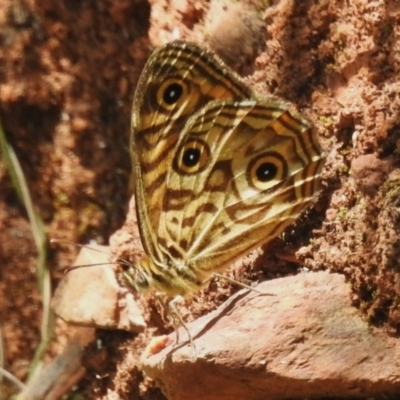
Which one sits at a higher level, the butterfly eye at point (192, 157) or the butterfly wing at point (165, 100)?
the butterfly wing at point (165, 100)

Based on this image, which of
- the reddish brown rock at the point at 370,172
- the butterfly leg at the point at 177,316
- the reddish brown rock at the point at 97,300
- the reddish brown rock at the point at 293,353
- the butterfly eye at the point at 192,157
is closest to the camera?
the reddish brown rock at the point at 293,353

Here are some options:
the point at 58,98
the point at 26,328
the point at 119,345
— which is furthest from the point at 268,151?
the point at 26,328

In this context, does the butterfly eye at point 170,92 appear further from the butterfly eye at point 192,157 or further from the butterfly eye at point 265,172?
the butterfly eye at point 265,172

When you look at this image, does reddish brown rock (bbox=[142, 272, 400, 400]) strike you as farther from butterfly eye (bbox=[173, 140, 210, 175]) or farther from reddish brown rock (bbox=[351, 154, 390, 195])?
butterfly eye (bbox=[173, 140, 210, 175])

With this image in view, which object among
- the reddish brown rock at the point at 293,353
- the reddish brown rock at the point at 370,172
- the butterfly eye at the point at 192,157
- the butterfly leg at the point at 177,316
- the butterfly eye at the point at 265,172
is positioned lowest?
the reddish brown rock at the point at 293,353

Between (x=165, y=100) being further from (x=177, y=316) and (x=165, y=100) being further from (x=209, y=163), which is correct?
(x=177, y=316)

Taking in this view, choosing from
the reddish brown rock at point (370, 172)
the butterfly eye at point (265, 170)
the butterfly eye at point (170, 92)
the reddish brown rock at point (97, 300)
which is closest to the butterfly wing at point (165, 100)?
the butterfly eye at point (170, 92)

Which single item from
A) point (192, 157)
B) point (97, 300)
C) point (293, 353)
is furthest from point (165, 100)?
point (97, 300)
